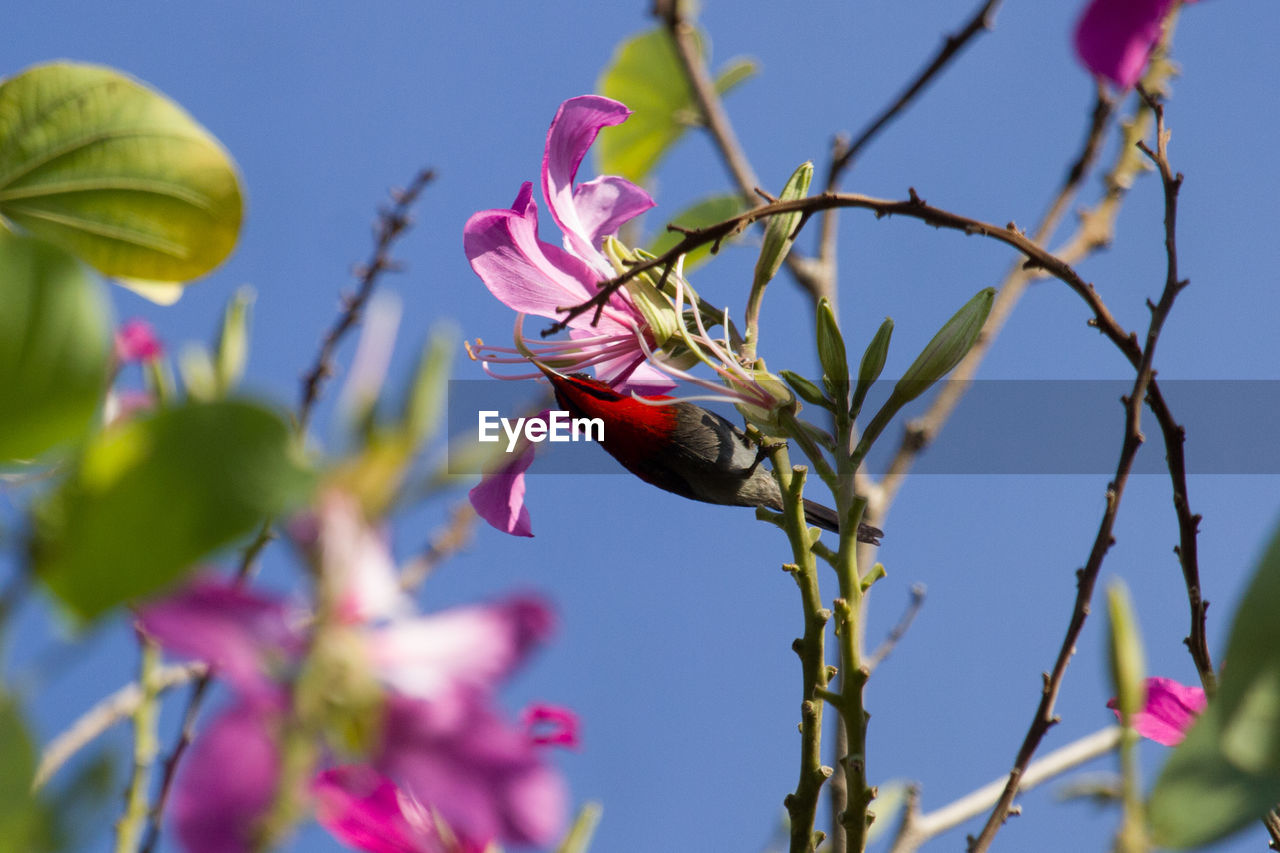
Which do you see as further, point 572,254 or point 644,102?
point 644,102

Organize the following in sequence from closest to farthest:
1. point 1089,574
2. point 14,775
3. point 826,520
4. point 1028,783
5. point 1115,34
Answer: point 14,775 → point 1115,34 → point 1089,574 → point 826,520 → point 1028,783

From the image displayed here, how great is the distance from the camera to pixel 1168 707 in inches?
17.5

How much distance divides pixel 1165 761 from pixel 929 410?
100cm

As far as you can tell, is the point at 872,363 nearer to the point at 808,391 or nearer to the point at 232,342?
the point at 808,391

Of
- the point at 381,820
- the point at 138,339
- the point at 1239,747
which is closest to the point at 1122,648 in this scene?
the point at 1239,747

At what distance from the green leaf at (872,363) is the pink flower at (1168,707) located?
0.55 feet

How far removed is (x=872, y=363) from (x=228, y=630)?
0.34 m

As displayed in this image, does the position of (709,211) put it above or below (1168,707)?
above

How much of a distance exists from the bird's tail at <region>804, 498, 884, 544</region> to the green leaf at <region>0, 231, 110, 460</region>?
0.49 meters

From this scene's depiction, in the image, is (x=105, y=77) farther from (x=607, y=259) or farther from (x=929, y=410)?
(x=929, y=410)

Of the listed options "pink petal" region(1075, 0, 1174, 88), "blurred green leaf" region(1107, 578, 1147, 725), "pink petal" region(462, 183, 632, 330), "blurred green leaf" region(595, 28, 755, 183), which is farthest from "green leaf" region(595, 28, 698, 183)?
"blurred green leaf" region(1107, 578, 1147, 725)

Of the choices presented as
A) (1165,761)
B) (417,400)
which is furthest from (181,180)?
(1165,761)

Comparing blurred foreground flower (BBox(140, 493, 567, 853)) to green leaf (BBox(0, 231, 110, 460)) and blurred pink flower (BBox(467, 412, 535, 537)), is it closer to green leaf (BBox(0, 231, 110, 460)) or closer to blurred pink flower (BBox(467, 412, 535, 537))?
green leaf (BBox(0, 231, 110, 460))

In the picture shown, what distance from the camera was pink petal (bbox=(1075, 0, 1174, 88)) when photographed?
0.94 feet
